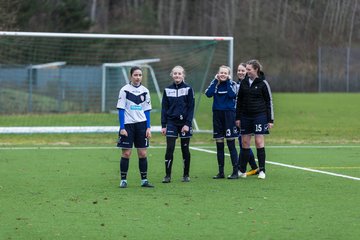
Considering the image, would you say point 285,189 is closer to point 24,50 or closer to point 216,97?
point 216,97

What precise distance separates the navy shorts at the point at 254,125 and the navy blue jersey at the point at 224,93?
33cm

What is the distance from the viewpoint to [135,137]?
12570mm

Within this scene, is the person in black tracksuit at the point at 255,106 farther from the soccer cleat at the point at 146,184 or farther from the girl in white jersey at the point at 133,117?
the soccer cleat at the point at 146,184

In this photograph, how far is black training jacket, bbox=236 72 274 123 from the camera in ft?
43.9

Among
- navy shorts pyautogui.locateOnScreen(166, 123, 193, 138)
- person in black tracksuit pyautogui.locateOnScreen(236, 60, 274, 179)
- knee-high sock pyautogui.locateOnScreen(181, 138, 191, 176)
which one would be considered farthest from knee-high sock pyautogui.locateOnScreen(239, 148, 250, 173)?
navy shorts pyautogui.locateOnScreen(166, 123, 193, 138)

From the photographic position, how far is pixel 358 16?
4781cm

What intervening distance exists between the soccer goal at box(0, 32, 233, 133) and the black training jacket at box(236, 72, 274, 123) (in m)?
13.3

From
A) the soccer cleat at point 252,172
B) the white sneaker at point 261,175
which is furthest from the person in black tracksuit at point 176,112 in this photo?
the soccer cleat at point 252,172

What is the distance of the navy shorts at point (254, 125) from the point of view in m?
13.4

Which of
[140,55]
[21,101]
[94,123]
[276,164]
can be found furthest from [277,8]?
[276,164]

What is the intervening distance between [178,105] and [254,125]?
1.29 m

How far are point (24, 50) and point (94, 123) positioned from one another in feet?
20.4

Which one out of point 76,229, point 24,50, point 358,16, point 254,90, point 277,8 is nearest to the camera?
point 76,229

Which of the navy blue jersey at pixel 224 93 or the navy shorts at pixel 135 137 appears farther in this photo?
the navy blue jersey at pixel 224 93
